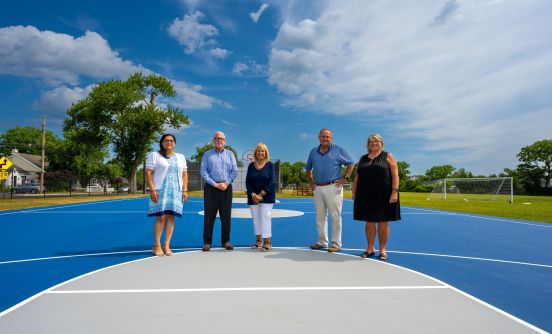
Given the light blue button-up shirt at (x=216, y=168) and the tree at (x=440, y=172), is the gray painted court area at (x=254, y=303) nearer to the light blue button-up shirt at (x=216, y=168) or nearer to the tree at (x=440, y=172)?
the light blue button-up shirt at (x=216, y=168)

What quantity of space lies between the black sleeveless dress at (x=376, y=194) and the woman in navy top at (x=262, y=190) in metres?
1.42

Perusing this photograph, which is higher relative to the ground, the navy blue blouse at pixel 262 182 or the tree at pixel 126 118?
the tree at pixel 126 118

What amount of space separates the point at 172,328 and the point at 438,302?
7.93 ft

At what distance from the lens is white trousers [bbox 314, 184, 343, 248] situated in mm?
5340

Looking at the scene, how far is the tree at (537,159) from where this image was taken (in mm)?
59500

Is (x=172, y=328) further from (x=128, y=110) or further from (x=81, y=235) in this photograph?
(x=128, y=110)

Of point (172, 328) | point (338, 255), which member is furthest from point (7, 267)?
point (338, 255)

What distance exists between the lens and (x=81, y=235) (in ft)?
23.2

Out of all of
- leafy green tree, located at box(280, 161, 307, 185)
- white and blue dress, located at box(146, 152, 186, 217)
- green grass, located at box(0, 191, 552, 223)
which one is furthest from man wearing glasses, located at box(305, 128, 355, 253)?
leafy green tree, located at box(280, 161, 307, 185)

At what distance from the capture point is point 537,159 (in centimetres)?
6194

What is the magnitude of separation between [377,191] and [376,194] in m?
0.05

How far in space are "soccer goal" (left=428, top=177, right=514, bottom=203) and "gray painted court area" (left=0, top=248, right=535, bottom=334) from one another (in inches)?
1032

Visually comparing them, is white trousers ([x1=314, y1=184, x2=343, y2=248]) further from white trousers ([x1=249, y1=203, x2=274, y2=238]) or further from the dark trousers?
the dark trousers

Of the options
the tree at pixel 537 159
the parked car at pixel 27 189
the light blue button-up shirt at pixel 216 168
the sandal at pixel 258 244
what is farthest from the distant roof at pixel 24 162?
the tree at pixel 537 159
